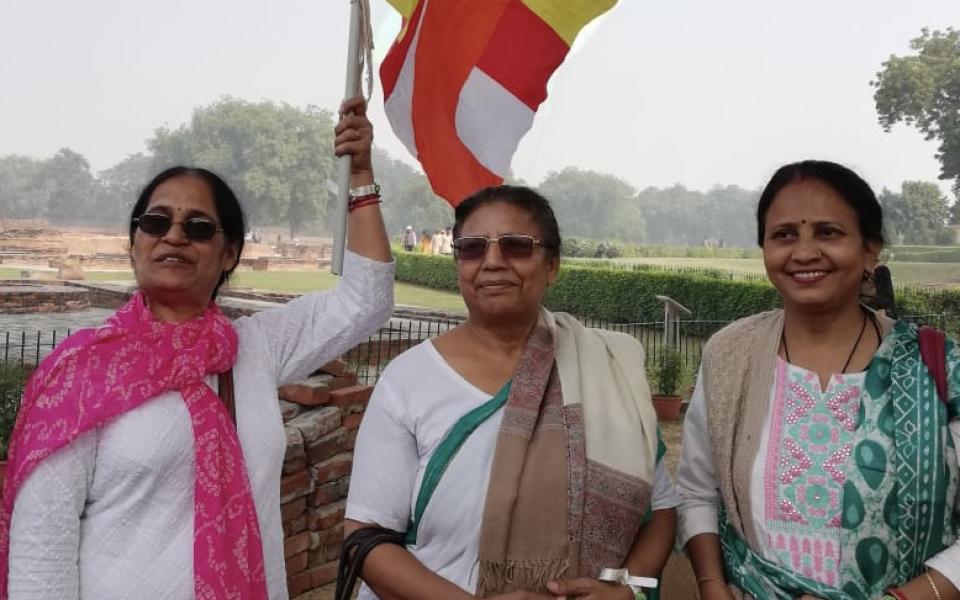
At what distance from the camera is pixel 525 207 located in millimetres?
1637

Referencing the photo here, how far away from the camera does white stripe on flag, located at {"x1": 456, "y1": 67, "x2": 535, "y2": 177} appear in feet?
9.10

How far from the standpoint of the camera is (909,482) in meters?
1.42

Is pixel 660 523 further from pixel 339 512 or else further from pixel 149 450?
pixel 339 512

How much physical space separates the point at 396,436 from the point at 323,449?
90.5 inches

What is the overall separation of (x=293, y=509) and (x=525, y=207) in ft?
7.77

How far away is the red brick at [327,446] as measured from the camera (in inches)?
144

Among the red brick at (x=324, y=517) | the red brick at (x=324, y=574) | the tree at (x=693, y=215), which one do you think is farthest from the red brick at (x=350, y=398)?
the tree at (x=693, y=215)

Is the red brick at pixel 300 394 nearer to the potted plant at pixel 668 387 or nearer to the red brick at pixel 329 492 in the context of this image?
the red brick at pixel 329 492

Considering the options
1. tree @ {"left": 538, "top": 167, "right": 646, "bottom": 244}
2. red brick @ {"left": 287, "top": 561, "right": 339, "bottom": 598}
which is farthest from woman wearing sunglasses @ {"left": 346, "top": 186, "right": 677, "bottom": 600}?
tree @ {"left": 538, "top": 167, "right": 646, "bottom": 244}

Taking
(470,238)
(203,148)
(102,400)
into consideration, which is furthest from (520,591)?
(203,148)

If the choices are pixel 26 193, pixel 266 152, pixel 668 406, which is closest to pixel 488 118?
pixel 668 406

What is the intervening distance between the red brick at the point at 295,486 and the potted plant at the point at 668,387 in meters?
4.97

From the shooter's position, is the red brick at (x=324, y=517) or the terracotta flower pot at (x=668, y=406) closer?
the red brick at (x=324, y=517)

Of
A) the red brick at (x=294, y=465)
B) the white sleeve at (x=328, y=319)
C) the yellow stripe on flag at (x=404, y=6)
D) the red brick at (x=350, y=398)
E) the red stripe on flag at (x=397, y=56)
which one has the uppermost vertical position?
the yellow stripe on flag at (x=404, y=6)
